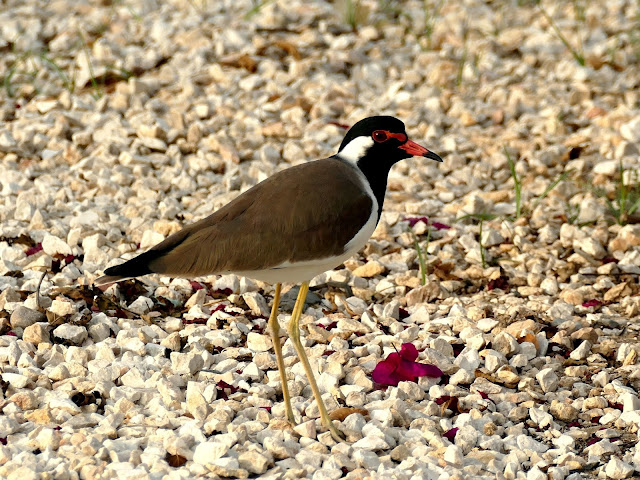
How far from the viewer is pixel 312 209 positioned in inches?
156

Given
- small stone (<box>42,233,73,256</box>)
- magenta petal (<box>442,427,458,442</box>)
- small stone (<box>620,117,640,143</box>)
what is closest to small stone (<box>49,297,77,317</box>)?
small stone (<box>42,233,73,256</box>)

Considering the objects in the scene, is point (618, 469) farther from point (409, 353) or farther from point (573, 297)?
point (573, 297)

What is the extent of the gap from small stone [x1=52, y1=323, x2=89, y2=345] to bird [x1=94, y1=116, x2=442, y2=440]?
24.1 inches

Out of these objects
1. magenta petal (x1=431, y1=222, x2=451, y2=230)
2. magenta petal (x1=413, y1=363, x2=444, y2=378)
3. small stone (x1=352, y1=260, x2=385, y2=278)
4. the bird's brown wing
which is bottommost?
magenta petal (x1=413, y1=363, x2=444, y2=378)

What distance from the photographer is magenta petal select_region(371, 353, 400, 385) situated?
4.11 m

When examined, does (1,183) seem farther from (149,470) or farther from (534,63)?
(534,63)

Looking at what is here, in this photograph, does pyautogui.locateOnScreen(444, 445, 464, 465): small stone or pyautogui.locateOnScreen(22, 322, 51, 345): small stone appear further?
pyautogui.locateOnScreen(22, 322, 51, 345): small stone

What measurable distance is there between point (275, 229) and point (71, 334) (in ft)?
3.56

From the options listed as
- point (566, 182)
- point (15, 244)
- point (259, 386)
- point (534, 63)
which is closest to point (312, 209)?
point (259, 386)

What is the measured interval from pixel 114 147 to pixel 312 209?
8.79 feet

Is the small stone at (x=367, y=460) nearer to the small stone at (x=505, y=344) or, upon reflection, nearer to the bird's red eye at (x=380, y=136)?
the small stone at (x=505, y=344)

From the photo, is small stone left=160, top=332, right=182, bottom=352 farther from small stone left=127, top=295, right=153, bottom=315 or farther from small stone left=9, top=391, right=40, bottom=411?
small stone left=9, top=391, right=40, bottom=411

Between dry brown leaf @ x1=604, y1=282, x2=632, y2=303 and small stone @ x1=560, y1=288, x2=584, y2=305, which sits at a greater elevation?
small stone @ x1=560, y1=288, x2=584, y2=305

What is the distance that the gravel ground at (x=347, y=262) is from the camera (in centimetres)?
372
